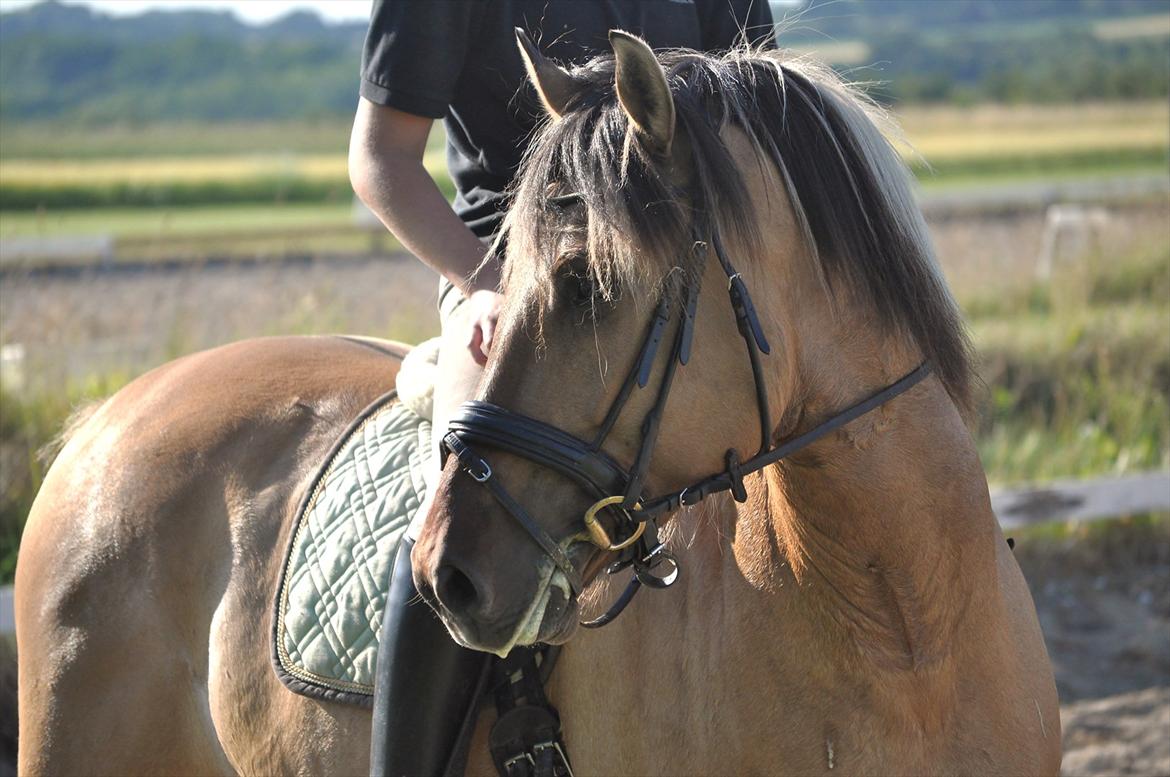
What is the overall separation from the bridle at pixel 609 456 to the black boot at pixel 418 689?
1.87ft

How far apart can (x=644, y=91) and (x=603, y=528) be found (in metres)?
0.70

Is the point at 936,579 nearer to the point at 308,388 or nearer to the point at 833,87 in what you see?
the point at 833,87

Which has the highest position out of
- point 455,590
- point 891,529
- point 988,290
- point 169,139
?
point 455,590

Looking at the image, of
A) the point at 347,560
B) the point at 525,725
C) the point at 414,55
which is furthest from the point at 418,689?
the point at 414,55

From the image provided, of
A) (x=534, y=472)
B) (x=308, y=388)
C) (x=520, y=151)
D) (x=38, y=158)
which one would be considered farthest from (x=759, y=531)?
(x=38, y=158)

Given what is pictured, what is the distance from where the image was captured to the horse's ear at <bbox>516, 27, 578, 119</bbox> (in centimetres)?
203

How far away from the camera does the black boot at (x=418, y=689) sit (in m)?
2.35

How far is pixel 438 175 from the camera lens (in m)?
25.6

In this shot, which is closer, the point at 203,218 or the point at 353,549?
the point at 353,549

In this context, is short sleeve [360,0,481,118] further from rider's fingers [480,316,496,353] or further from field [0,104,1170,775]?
field [0,104,1170,775]

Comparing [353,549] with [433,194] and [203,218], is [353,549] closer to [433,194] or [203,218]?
[433,194]

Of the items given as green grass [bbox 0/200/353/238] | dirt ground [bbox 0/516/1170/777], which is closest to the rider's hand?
dirt ground [bbox 0/516/1170/777]

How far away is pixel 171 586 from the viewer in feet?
9.59

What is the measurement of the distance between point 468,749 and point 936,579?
1.03 meters
